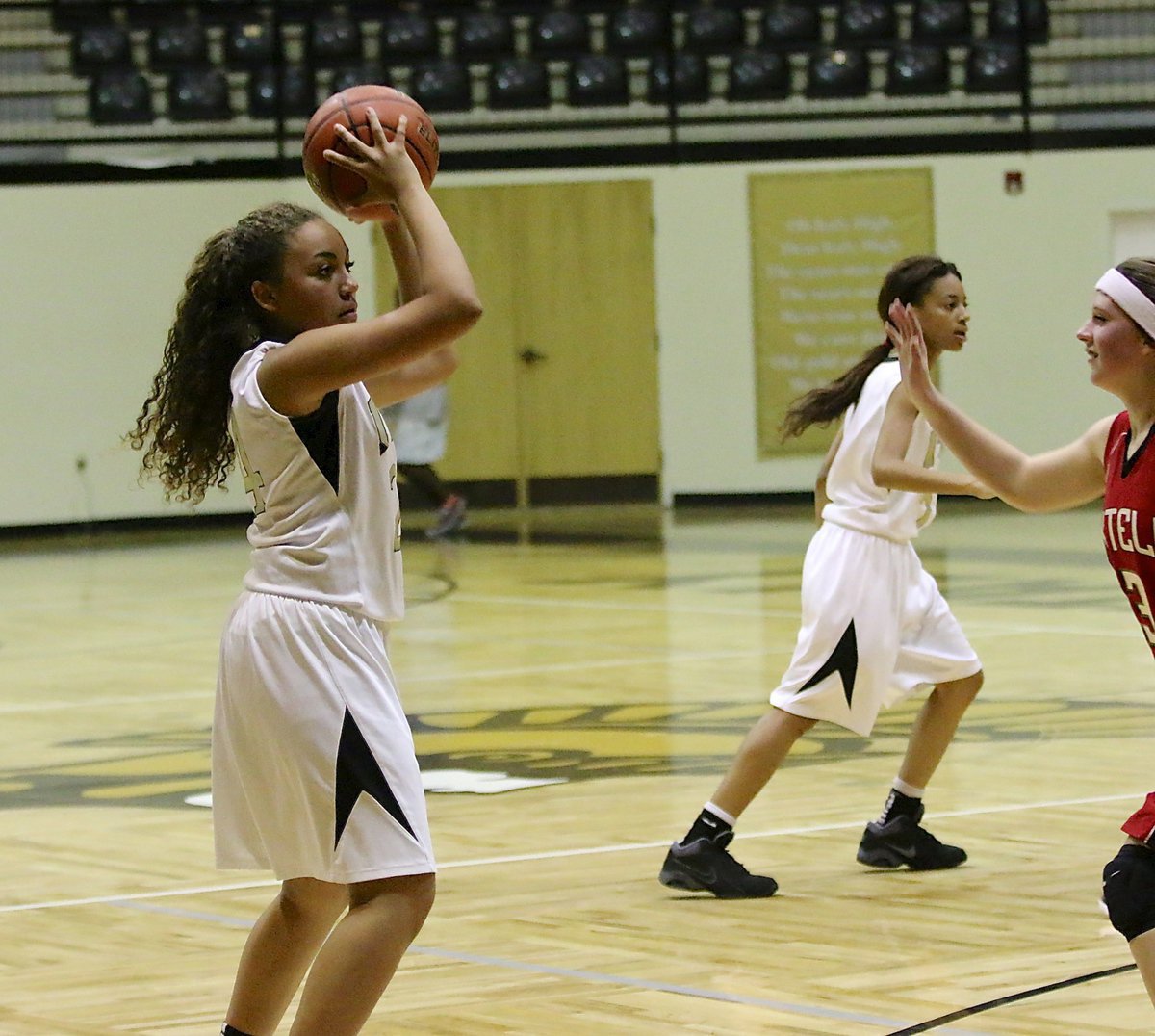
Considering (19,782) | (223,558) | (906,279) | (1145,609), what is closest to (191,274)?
(1145,609)

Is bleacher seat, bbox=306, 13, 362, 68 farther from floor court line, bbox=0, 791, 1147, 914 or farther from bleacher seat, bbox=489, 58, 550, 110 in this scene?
floor court line, bbox=0, 791, 1147, 914

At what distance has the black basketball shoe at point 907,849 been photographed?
5.29m

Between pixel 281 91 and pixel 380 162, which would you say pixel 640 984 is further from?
pixel 281 91

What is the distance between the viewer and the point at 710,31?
67.2 ft

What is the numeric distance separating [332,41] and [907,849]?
16482 millimetres

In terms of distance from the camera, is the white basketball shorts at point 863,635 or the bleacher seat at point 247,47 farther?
the bleacher seat at point 247,47

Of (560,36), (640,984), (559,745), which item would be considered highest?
(560,36)

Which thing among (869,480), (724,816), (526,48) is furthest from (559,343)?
(724,816)

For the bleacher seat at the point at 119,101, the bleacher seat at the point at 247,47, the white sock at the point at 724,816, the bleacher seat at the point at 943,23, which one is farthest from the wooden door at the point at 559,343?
the white sock at the point at 724,816

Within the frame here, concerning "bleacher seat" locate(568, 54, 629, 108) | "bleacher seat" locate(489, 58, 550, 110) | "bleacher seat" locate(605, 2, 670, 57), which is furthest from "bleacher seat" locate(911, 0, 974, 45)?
"bleacher seat" locate(489, 58, 550, 110)

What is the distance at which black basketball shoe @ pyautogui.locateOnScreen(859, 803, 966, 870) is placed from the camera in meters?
5.29

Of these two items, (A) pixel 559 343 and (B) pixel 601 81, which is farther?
(A) pixel 559 343

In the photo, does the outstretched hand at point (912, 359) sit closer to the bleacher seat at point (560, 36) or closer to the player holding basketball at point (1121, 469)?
the player holding basketball at point (1121, 469)

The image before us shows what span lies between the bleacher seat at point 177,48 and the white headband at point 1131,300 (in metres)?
18.0
